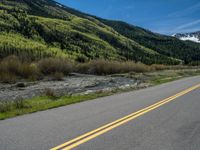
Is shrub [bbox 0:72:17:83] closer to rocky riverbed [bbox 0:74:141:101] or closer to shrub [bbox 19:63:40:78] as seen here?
rocky riverbed [bbox 0:74:141:101]

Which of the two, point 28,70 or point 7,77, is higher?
point 28,70

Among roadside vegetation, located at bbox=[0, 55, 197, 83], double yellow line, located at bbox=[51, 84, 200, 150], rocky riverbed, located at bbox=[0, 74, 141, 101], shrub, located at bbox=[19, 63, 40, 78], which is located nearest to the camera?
double yellow line, located at bbox=[51, 84, 200, 150]

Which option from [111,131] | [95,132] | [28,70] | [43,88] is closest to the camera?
[95,132]

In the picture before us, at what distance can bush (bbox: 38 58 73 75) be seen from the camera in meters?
33.7

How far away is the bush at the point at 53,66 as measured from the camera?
33719 millimetres

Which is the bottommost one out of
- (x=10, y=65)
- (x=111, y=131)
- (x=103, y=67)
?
(x=111, y=131)

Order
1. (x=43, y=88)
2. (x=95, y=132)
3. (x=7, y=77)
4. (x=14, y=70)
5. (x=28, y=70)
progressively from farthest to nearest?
(x=28, y=70), (x=14, y=70), (x=7, y=77), (x=43, y=88), (x=95, y=132)

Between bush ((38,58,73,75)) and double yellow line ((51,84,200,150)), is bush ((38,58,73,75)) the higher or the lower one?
the higher one

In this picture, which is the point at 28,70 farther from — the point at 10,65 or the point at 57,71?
the point at 57,71

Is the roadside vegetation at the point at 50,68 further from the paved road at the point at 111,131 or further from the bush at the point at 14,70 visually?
the paved road at the point at 111,131

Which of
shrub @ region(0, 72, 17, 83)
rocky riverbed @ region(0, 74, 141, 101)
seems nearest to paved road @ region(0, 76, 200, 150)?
rocky riverbed @ region(0, 74, 141, 101)

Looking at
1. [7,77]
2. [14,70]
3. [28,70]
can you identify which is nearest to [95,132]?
[7,77]

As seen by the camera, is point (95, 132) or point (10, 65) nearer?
point (95, 132)

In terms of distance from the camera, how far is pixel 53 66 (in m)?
34.6
